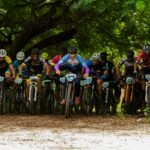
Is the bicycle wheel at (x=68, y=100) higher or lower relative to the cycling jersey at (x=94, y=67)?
lower

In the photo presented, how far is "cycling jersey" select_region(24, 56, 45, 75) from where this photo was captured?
15.4 meters

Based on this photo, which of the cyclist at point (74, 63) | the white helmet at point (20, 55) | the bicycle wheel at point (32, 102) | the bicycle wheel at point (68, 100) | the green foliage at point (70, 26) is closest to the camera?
the bicycle wheel at point (68, 100)

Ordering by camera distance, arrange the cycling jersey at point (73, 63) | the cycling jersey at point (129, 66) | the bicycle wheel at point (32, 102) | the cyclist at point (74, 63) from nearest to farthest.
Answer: the cyclist at point (74, 63), the cycling jersey at point (73, 63), the bicycle wheel at point (32, 102), the cycling jersey at point (129, 66)

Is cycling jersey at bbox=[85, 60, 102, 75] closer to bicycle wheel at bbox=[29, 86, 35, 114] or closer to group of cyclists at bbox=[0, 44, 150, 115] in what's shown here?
group of cyclists at bbox=[0, 44, 150, 115]

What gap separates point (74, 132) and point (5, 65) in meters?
5.20

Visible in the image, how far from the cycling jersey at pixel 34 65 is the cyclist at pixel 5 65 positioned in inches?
17.2

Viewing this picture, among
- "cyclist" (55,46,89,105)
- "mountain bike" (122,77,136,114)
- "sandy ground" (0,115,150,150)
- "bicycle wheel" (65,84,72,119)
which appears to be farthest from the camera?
"mountain bike" (122,77,136,114)

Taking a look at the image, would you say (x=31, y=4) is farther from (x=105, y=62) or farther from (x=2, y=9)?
(x=105, y=62)

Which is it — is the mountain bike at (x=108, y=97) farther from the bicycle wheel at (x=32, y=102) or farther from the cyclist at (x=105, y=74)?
the bicycle wheel at (x=32, y=102)

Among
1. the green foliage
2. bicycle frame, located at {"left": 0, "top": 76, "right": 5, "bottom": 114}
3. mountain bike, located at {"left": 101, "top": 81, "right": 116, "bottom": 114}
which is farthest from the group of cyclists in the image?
the green foliage

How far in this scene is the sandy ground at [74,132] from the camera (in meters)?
8.97

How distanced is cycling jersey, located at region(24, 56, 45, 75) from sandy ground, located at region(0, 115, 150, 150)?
1.37 m

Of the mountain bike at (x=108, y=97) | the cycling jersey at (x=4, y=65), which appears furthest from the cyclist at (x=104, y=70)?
the cycling jersey at (x=4, y=65)

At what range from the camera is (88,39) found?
805 inches
